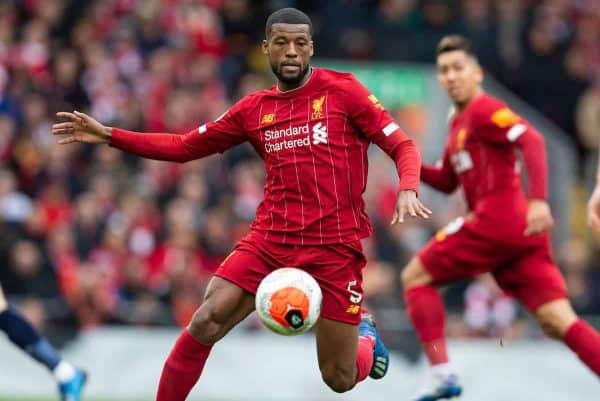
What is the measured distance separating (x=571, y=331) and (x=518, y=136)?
4.58 ft

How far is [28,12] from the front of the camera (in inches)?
714

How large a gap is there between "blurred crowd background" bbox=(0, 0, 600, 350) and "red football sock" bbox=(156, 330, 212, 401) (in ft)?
18.3

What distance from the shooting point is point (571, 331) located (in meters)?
9.97

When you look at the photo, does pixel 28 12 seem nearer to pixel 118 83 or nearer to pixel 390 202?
pixel 118 83

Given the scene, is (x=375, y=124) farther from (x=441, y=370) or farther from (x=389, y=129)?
(x=441, y=370)

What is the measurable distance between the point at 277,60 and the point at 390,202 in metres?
8.26

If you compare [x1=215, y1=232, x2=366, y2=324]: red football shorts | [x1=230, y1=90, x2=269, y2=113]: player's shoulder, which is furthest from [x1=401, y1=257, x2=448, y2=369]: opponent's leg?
[x1=230, y1=90, x2=269, y2=113]: player's shoulder

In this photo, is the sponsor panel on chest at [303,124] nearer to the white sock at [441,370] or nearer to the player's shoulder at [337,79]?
the player's shoulder at [337,79]

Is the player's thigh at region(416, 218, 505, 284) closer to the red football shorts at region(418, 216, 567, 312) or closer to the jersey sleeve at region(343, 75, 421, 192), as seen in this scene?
the red football shorts at region(418, 216, 567, 312)

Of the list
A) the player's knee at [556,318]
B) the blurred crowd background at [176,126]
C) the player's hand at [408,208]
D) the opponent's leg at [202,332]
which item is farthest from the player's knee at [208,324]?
the blurred crowd background at [176,126]

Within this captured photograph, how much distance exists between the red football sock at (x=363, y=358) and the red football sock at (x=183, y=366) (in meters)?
0.98

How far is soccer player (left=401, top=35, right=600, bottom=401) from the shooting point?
10.2 metres

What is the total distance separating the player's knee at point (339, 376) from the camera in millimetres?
8969

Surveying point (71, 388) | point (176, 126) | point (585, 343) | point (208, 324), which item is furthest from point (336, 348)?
point (176, 126)
